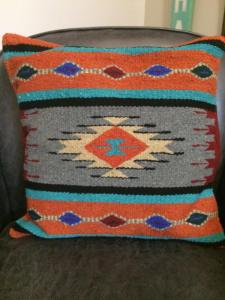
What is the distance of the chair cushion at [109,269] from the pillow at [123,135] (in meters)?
0.04

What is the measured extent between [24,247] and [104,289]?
0.66ft

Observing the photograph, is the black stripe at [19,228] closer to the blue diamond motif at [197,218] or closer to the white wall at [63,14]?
the blue diamond motif at [197,218]

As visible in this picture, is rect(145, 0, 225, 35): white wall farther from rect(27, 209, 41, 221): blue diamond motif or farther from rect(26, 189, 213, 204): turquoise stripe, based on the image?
rect(27, 209, 41, 221): blue diamond motif

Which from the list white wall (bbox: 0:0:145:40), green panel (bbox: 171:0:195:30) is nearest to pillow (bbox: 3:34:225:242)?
white wall (bbox: 0:0:145:40)

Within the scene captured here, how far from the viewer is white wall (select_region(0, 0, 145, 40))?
0.89 metres

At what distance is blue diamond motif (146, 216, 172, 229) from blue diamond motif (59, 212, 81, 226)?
0.14 meters

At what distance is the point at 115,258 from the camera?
25.5 inches

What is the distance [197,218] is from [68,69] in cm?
39

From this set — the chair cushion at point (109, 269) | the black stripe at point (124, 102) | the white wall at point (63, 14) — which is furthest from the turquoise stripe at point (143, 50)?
the chair cushion at point (109, 269)

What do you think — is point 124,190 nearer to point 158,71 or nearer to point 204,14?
point 158,71

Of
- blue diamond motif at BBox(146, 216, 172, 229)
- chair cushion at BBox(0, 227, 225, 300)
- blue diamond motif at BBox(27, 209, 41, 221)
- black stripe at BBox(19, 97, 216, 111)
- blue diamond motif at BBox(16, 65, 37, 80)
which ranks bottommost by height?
chair cushion at BBox(0, 227, 225, 300)

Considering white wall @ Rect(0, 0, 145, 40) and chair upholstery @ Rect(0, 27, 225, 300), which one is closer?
chair upholstery @ Rect(0, 27, 225, 300)

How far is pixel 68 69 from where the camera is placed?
64 centimetres

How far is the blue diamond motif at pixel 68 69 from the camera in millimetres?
641
